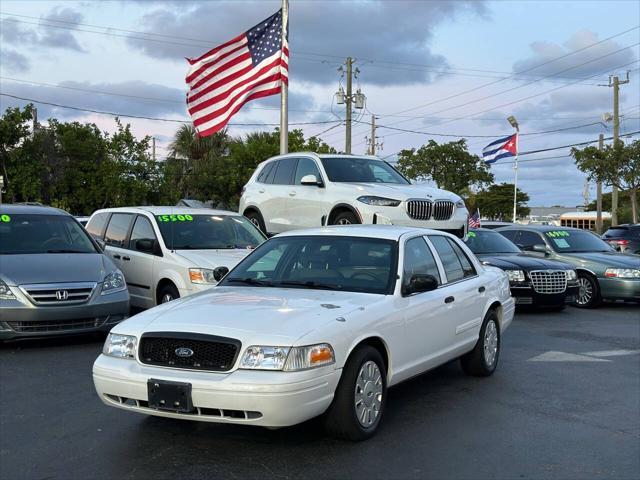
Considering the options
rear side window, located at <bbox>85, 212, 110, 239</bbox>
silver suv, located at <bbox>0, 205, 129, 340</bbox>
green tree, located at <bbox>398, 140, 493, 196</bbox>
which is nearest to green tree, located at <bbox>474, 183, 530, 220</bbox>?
green tree, located at <bbox>398, 140, 493, 196</bbox>

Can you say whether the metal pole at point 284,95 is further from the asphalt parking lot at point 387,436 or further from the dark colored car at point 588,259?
the asphalt parking lot at point 387,436

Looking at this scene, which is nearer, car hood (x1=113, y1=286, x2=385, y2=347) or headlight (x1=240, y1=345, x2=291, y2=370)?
headlight (x1=240, y1=345, x2=291, y2=370)

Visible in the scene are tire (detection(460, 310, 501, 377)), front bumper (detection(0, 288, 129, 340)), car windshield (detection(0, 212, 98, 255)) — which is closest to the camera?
tire (detection(460, 310, 501, 377))

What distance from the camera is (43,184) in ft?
112

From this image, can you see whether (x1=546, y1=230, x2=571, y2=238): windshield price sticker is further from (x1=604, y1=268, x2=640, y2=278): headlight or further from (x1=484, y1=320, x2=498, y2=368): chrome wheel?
(x1=484, y1=320, x2=498, y2=368): chrome wheel

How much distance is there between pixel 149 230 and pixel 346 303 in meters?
5.80

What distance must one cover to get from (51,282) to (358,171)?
5.12 metres

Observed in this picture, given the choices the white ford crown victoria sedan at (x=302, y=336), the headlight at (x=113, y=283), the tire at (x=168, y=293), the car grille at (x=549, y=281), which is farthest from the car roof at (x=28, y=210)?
the car grille at (x=549, y=281)

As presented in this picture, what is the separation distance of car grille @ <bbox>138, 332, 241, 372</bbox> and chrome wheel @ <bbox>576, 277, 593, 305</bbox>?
10392mm

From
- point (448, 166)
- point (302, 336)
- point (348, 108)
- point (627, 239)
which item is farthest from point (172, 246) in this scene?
point (448, 166)

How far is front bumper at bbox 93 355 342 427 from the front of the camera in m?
4.41

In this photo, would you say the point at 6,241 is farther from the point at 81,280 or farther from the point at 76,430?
the point at 76,430

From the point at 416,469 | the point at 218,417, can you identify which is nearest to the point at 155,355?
the point at 218,417

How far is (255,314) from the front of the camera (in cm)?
492
